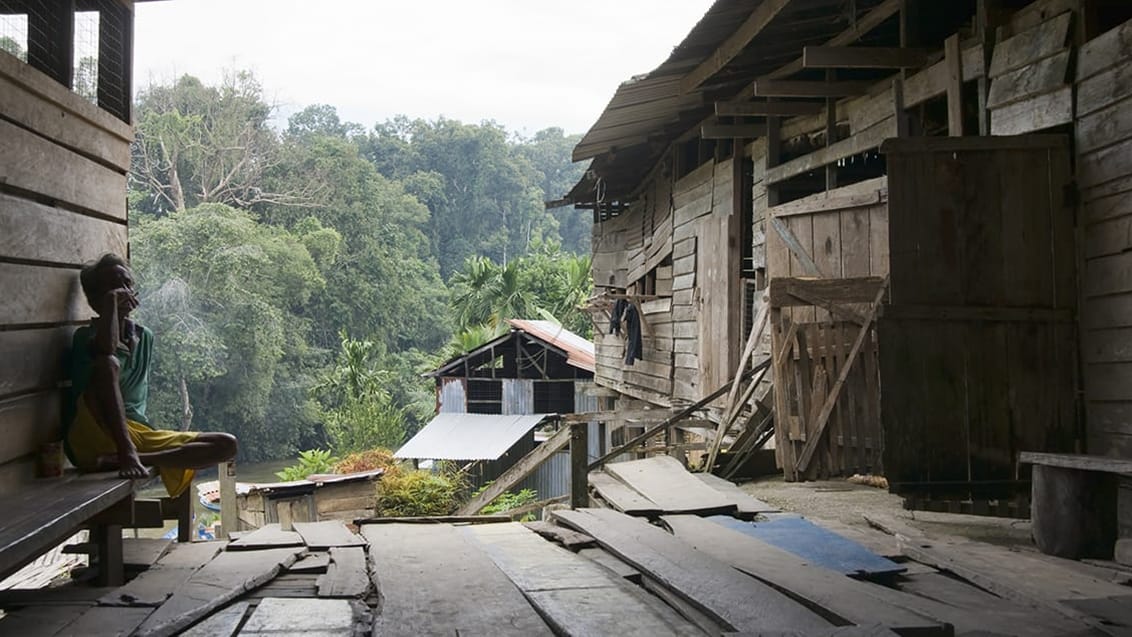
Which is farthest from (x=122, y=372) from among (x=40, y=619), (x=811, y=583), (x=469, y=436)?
(x=469, y=436)

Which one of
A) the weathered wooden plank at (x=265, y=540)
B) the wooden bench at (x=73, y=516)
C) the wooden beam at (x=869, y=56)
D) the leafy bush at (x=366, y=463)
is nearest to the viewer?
the wooden bench at (x=73, y=516)

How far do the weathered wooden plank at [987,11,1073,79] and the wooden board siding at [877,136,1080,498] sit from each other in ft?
2.07

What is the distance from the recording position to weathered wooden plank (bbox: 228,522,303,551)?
16.9 feet

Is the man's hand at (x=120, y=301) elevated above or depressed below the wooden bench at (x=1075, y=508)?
above

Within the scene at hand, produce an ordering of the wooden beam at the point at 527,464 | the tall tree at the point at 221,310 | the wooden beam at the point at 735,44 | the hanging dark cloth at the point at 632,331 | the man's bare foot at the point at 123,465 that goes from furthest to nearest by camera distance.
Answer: the tall tree at the point at 221,310
the hanging dark cloth at the point at 632,331
the wooden beam at the point at 527,464
the wooden beam at the point at 735,44
the man's bare foot at the point at 123,465

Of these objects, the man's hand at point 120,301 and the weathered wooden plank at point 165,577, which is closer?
the weathered wooden plank at point 165,577

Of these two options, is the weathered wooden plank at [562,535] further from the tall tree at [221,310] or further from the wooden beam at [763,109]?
the tall tree at [221,310]

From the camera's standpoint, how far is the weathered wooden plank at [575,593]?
3596 millimetres

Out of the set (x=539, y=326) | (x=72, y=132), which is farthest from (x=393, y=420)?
(x=72, y=132)

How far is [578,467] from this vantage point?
8.22m

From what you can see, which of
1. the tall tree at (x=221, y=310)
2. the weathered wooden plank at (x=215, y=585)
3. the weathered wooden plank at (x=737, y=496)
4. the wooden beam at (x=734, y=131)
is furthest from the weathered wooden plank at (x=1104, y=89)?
the tall tree at (x=221, y=310)

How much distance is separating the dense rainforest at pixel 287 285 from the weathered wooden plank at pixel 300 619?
3028 centimetres

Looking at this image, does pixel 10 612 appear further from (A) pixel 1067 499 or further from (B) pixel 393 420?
(B) pixel 393 420

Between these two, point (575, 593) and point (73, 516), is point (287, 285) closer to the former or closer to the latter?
point (73, 516)
